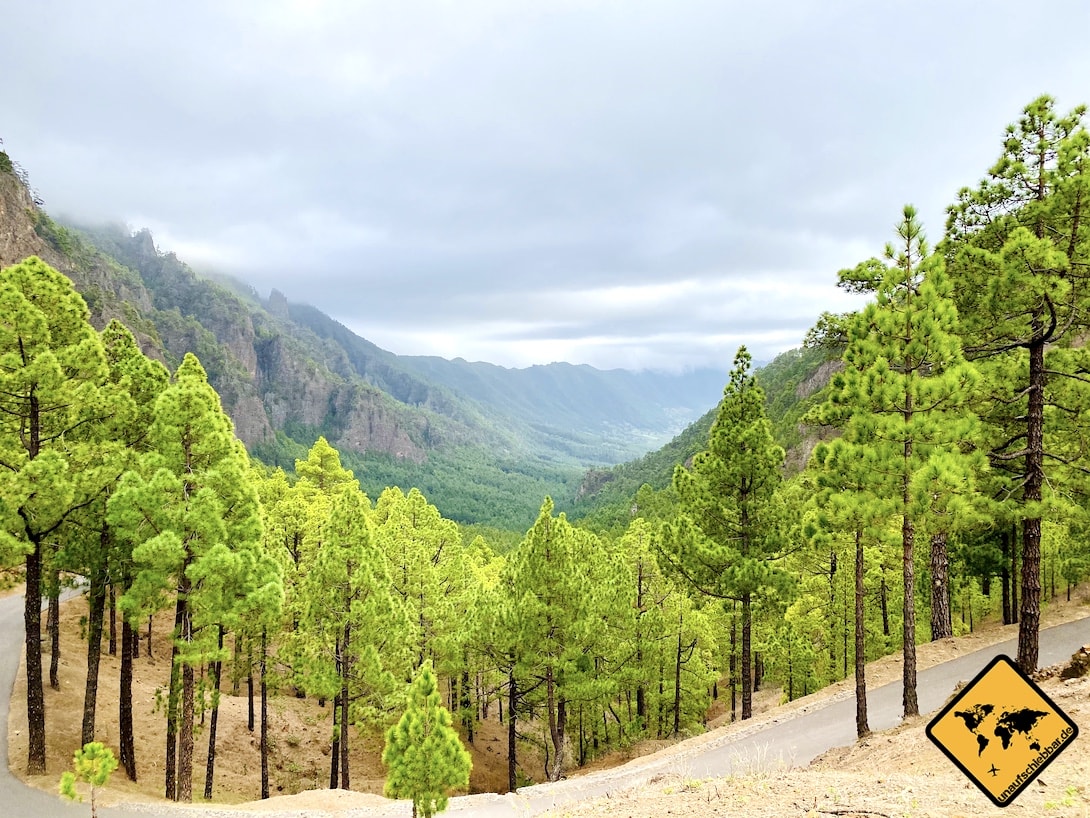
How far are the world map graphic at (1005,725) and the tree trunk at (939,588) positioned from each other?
1710 centimetres

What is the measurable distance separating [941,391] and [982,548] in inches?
600

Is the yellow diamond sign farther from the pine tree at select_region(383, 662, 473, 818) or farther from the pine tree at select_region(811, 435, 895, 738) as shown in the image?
the pine tree at select_region(811, 435, 895, 738)

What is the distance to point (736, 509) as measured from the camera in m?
18.4

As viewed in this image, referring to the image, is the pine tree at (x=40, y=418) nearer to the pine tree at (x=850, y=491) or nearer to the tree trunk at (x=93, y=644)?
the tree trunk at (x=93, y=644)

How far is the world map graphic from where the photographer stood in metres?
4.00

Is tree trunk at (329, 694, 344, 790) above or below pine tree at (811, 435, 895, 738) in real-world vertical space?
below

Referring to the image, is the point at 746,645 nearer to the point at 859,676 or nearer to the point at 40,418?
the point at 859,676

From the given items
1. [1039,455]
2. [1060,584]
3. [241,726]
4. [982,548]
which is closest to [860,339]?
[1039,455]

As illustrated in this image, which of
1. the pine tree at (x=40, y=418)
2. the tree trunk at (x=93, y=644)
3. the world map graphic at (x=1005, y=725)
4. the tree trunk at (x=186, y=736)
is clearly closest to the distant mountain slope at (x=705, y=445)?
the tree trunk at (x=186, y=736)

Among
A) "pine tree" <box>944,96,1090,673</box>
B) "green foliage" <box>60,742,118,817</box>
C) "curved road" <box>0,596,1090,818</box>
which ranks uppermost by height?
"pine tree" <box>944,96,1090,673</box>

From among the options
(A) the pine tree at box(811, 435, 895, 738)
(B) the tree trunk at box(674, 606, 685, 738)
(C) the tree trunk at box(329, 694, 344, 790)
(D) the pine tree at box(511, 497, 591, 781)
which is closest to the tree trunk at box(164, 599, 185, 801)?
(C) the tree trunk at box(329, 694, 344, 790)

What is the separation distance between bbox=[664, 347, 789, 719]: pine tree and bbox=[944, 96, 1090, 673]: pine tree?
5.57m

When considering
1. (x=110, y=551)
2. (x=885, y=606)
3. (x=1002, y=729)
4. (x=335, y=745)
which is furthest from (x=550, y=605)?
(x=885, y=606)

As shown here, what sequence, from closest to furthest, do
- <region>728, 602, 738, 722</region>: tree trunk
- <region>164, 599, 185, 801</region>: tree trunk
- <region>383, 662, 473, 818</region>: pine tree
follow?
<region>383, 662, 473, 818</region>: pine tree < <region>164, 599, 185, 801</region>: tree trunk < <region>728, 602, 738, 722</region>: tree trunk
